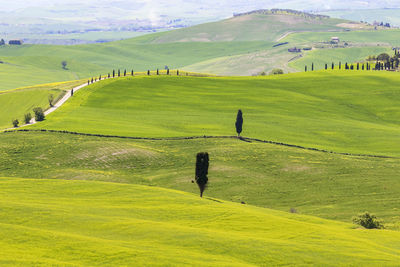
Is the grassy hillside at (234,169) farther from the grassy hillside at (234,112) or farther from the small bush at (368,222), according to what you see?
the grassy hillside at (234,112)

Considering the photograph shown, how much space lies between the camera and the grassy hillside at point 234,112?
13050 cm

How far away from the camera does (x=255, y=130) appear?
135500 millimetres

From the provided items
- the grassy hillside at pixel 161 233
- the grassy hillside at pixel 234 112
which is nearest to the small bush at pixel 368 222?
the grassy hillside at pixel 161 233

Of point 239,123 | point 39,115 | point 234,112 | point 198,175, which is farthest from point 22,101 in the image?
point 198,175

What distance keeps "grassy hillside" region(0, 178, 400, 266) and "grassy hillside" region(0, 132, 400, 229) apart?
15426 millimetres

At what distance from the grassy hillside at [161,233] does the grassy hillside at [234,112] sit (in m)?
51.0

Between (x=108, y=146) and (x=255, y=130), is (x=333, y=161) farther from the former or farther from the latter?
(x=108, y=146)

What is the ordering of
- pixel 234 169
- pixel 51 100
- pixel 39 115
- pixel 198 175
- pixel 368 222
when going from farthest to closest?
pixel 51 100 < pixel 39 115 < pixel 234 169 < pixel 198 175 < pixel 368 222

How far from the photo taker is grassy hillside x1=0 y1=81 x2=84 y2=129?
153288mm

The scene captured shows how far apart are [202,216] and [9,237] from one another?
2416 centimetres

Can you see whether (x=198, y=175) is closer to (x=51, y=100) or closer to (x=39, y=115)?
(x=39, y=115)

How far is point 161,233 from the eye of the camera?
57.1 metres

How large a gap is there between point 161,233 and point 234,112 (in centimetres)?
10382

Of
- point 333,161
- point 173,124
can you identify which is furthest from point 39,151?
point 333,161
